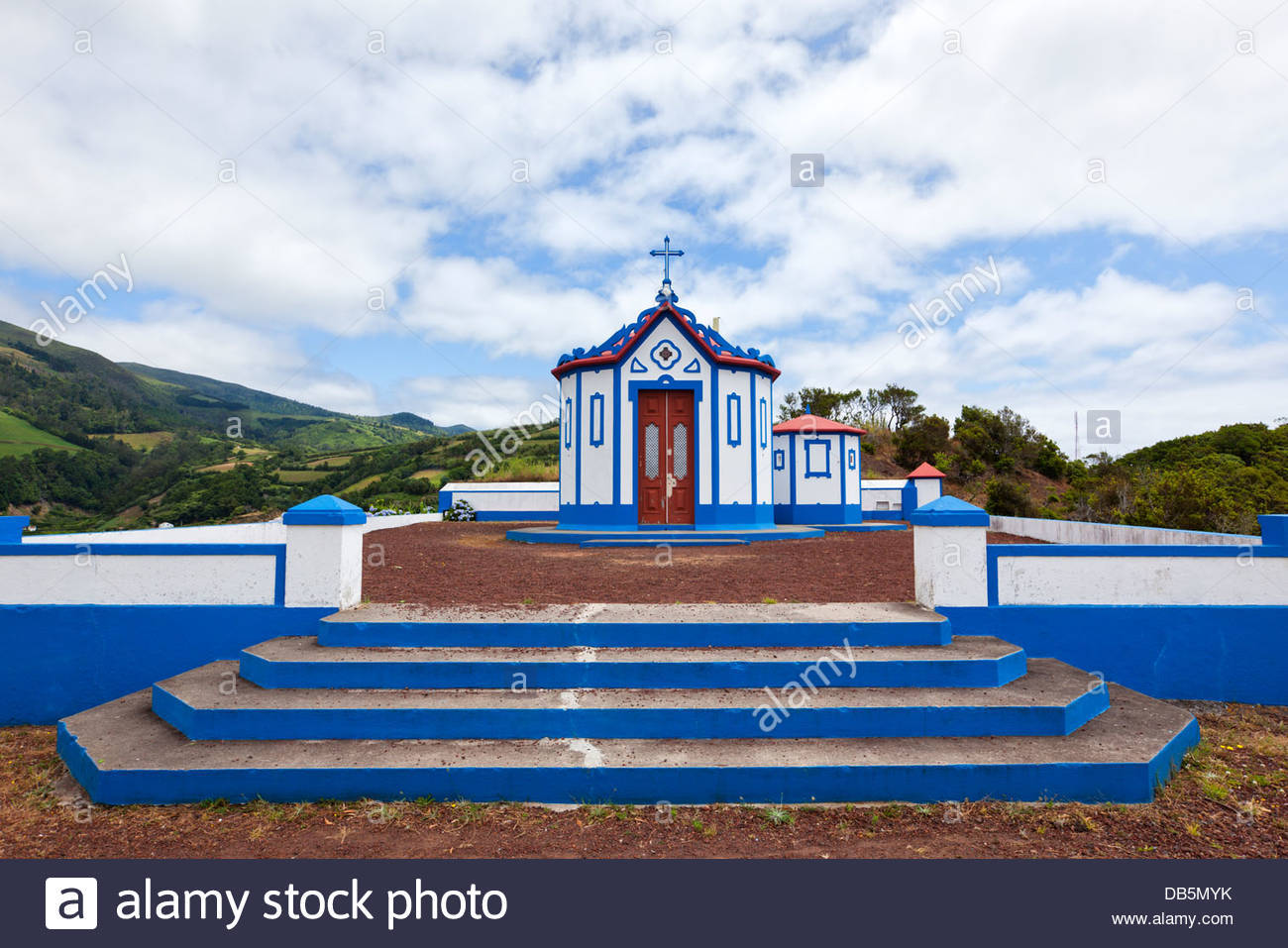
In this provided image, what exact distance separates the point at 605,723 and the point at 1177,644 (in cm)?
540

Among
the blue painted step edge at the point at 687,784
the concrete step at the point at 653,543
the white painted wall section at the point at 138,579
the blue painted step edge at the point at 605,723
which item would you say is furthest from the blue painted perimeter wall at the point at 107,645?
the concrete step at the point at 653,543

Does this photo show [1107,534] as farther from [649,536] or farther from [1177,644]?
[649,536]

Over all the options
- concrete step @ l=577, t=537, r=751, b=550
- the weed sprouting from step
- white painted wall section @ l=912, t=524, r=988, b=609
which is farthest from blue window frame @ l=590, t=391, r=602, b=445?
the weed sprouting from step

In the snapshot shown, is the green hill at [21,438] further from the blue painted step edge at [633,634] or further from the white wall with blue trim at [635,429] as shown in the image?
the blue painted step edge at [633,634]

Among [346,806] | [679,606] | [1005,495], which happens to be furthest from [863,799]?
[1005,495]

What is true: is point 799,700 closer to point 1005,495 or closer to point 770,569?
point 770,569

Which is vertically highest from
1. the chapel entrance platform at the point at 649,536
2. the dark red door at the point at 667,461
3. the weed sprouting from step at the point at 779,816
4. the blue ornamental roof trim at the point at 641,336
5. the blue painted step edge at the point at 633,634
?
the blue ornamental roof trim at the point at 641,336

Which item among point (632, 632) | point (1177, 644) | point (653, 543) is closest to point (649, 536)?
point (653, 543)

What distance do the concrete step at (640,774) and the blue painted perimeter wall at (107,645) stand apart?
1622 millimetres

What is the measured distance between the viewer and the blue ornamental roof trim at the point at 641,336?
45.9 ft

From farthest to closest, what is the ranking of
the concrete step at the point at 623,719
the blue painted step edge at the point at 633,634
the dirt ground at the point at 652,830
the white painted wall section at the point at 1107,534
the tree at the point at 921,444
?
the tree at the point at 921,444 → the white painted wall section at the point at 1107,534 → the blue painted step edge at the point at 633,634 → the concrete step at the point at 623,719 → the dirt ground at the point at 652,830

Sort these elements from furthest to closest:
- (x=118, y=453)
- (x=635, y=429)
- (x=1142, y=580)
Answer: (x=118, y=453) < (x=635, y=429) < (x=1142, y=580)

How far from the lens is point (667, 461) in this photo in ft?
46.7

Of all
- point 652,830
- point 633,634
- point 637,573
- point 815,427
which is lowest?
point 652,830
